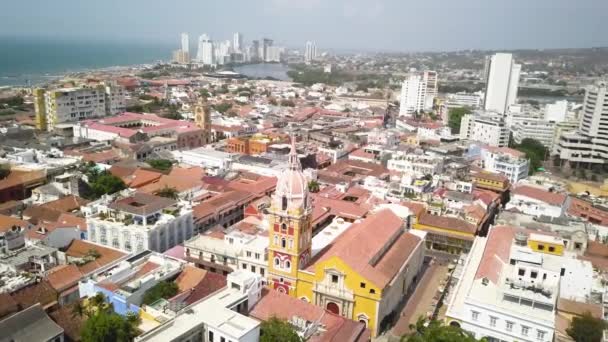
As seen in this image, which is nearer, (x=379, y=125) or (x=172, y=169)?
(x=172, y=169)

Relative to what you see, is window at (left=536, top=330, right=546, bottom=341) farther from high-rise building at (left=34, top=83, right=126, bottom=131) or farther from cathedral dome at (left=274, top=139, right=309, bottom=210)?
high-rise building at (left=34, top=83, right=126, bottom=131)

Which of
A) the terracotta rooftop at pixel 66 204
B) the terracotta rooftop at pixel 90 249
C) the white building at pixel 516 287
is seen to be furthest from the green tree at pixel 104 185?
the white building at pixel 516 287

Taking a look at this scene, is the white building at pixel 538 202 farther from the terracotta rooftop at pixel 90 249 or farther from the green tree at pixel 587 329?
the terracotta rooftop at pixel 90 249

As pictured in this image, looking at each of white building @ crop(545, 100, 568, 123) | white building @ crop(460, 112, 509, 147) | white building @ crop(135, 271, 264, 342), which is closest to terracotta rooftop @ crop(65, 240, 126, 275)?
white building @ crop(135, 271, 264, 342)

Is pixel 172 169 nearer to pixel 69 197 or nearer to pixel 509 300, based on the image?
pixel 69 197

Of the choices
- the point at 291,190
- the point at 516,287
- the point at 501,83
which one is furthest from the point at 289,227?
the point at 501,83

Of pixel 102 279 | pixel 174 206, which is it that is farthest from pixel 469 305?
pixel 174 206
